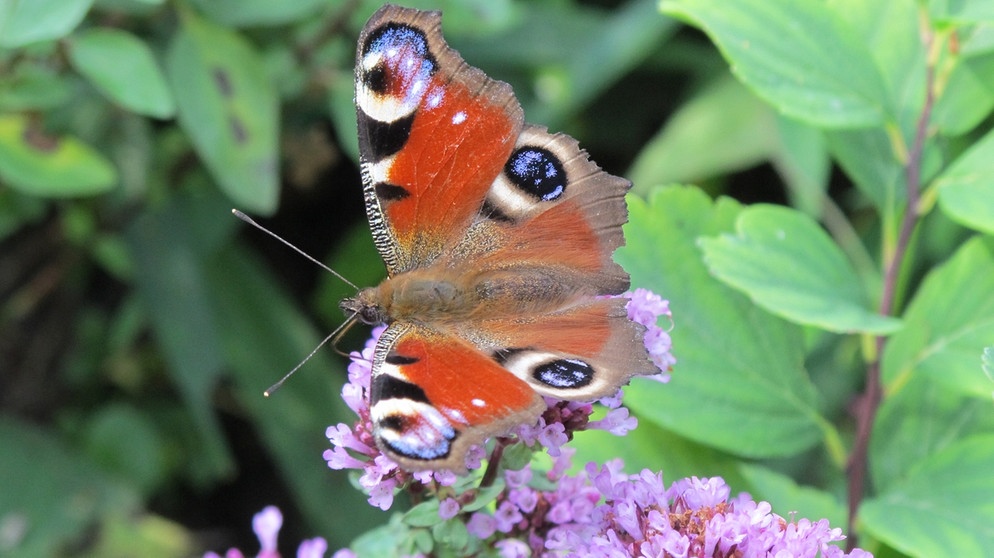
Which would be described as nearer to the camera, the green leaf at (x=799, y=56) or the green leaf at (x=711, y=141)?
the green leaf at (x=799, y=56)

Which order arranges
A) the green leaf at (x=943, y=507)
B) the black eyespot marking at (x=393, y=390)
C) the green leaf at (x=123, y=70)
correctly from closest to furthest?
the black eyespot marking at (x=393, y=390)
the green leaf at (x=943, y=507)
the green leaf at (x=123, y=70)

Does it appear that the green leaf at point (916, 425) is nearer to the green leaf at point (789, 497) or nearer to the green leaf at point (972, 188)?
the green leaf at point (789, 497)

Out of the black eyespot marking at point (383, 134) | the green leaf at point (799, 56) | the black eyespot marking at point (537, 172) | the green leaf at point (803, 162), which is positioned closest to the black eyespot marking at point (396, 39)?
the black eyespot marking at point (383, 134)

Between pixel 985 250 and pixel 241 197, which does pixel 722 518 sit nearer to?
pixel 985 250

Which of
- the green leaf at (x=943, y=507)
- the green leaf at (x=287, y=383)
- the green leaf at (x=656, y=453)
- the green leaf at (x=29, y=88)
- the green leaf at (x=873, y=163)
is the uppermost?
the green leaf at (x=873, y=163)

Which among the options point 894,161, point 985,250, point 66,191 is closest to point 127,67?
point 66,191

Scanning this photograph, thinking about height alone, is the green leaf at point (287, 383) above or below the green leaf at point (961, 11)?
below

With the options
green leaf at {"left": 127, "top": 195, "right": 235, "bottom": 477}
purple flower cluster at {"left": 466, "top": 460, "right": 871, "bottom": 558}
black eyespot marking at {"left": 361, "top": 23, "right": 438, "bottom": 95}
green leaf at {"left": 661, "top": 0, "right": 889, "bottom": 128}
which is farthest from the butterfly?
green leaf at {"left": 127, "top": 195, "right": 235, "bottom": 477}

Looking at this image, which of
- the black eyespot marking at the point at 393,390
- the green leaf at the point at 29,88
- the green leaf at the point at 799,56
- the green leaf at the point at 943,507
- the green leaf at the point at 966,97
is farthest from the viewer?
the green leaf at the point at 29,88
